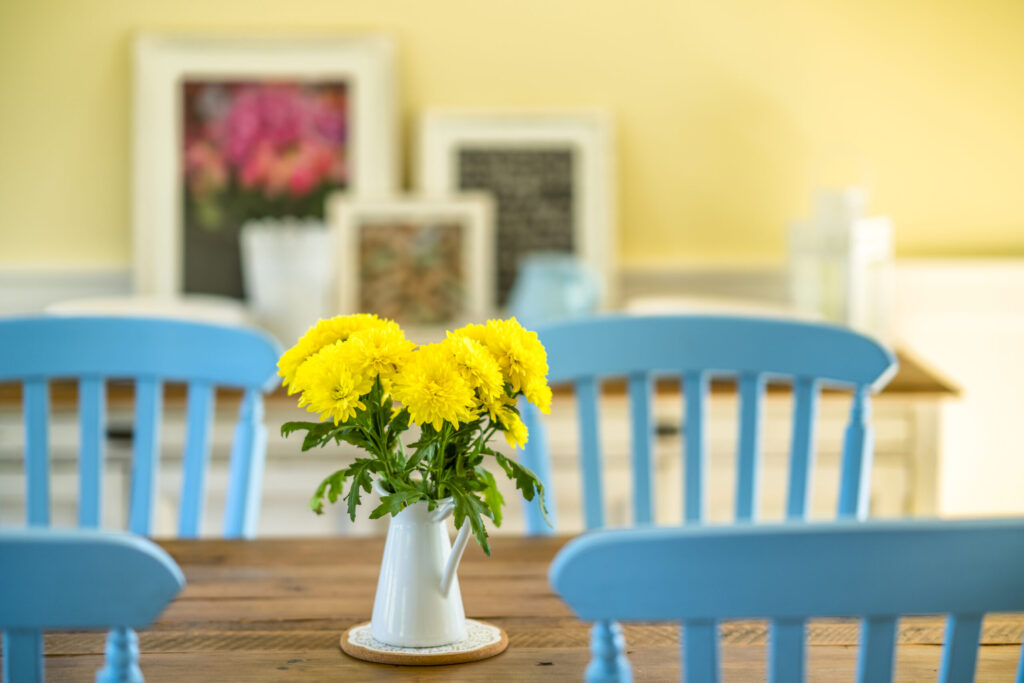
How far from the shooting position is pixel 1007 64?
2.32 metres

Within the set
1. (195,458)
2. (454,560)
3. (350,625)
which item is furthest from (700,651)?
(195,458)

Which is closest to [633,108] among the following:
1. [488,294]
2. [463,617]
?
[488,294]

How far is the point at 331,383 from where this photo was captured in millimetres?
812

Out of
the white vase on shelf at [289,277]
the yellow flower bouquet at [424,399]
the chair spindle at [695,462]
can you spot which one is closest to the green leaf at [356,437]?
the yellow flower bouquet at [424,399]

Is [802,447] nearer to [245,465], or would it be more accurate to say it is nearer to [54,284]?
[245,465]

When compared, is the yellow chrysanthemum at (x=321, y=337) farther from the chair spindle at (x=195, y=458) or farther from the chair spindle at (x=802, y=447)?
the chair spindle at (x=802, y=447)

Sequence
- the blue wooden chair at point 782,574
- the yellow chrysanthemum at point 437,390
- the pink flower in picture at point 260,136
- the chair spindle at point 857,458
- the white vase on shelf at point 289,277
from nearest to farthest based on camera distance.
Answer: the blue wooden chair at point 782,574
the yellow chrysanthemum at point 437,390
the chair spindle at point 857,458
the white vase on shelf at point 289,277
the pink flower in picture at point 260,136

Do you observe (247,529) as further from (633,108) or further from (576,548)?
(633,108)

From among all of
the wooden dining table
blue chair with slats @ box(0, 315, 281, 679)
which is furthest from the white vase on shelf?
the wooden dining table

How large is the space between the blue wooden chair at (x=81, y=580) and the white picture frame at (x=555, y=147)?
183 centimetres

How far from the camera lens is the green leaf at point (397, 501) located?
2.77ft

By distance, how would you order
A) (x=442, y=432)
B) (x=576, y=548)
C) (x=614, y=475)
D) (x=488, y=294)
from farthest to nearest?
(x=488, y=294) → (x=614, y=475) → (x=442, y=432) → (x=576, y=548)

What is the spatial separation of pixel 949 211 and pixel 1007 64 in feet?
1.05

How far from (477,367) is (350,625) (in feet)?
0.99
